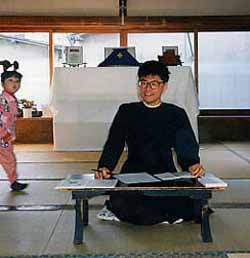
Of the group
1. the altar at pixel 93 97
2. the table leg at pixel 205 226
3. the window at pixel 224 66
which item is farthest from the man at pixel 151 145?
the window at pixel 224 66

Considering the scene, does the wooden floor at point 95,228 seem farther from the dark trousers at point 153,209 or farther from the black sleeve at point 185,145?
the black sleeve at point 185,145

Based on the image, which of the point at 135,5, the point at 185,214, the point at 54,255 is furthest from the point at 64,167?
the point at 135,5

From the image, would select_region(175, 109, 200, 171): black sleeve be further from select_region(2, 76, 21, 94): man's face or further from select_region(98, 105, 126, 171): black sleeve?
select_region(2, 76, 21, 94): man's face

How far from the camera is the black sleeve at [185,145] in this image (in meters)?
2.97

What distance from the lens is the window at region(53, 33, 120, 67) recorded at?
25.4ft

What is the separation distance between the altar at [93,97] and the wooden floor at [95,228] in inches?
65.1

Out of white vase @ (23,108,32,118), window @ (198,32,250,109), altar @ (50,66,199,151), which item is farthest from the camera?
window @ (198,32,250,109)

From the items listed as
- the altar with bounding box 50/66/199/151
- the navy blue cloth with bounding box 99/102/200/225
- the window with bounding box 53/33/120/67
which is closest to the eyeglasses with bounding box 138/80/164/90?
the navy blue cloth with bounding box 99/102/200/225

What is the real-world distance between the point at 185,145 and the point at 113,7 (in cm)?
479

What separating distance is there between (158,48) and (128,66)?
1.51 m

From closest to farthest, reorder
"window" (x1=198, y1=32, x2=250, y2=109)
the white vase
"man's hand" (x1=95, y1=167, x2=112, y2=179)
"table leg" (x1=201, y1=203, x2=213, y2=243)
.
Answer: "table leg" (x1=201, y1=203, x2=213, y2=243) → "man's hand" (x1=95, y1=167, x2=112, y2=179) → the white vase → "window" (x1=198, y1=32, x2=250, y2=109)

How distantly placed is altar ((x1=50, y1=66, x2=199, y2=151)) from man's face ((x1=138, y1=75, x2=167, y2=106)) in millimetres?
3333

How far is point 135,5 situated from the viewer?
742 centimetres

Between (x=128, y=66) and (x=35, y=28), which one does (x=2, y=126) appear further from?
(x=35, y=28)
